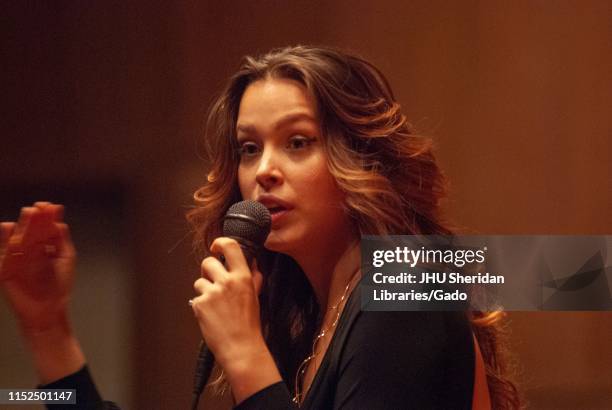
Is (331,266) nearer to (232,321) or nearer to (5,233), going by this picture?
(232,321)

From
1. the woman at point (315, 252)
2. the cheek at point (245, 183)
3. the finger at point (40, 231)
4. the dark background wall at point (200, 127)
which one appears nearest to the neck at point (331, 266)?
the woman at point (315, 252)

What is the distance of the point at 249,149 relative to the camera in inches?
48.2

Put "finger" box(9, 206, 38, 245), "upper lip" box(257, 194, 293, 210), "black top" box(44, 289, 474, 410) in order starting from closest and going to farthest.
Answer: "black top" box(44, 289, 474, 410) < "upper lip" box(257, 194, 293, 210) < "finger" box(9, 206, 38, 245)

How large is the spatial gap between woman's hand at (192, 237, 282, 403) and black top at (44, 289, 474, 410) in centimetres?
2

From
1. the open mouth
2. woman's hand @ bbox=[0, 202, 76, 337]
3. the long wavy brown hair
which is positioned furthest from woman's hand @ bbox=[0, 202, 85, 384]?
the open mouth

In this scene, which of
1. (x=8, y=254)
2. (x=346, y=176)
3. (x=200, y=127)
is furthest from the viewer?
(x=200, y=127)

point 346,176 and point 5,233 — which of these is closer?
point 346,176

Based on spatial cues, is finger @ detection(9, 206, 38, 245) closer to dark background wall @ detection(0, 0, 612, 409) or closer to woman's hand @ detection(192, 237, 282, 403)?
dark background wall @ detection(0, 0, 612, 409)

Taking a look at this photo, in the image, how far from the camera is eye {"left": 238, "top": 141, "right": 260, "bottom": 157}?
1215 millimetres

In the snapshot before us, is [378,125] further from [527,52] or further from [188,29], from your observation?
[188,29]

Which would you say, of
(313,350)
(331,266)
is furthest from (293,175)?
(313,350)

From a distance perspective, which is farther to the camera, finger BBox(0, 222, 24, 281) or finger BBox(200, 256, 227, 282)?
finger BBox(0, 222, 24, 281)

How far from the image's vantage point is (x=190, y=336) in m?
1.47

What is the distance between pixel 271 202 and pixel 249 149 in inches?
3.8
